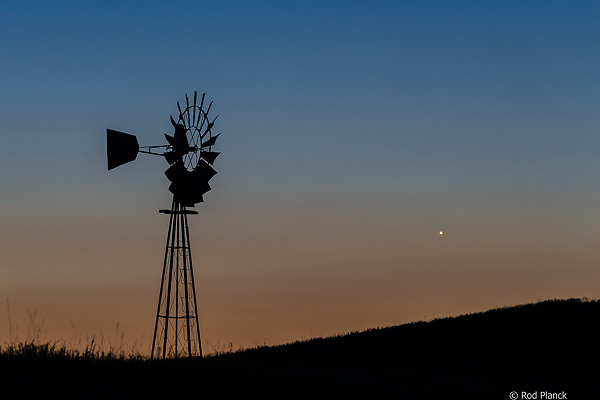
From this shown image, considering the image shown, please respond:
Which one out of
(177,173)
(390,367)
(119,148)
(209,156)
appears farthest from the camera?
Answer: (209,156)

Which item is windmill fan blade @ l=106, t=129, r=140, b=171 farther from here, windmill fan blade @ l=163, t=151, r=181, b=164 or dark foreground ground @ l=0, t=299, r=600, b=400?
dark foreground ground @ l=0, t=299, r=600, b=400

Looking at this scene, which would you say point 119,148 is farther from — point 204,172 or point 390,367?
point 390,367

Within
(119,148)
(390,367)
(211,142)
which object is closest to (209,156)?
(211,142)

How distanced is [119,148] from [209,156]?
298 cm

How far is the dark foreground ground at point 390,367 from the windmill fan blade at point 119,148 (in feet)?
24.1

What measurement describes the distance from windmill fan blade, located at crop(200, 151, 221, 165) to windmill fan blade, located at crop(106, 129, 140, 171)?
2206 millimetres

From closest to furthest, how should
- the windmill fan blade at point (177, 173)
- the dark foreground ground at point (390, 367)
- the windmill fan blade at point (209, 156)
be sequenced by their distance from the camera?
the dark foreground ground at point (390, 367) < the windmill fan blade at point (177, 173) < the windmill fan blade at point (209, 156)

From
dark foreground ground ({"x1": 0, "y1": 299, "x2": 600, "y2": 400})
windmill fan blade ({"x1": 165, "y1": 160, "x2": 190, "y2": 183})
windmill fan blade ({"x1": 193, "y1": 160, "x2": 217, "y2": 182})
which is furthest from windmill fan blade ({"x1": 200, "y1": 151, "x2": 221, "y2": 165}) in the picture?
dark foreground ground ({"x1": 0, "y1": 299, "x2": 600, "y2": 400})

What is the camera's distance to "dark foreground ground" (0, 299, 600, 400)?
10625mm

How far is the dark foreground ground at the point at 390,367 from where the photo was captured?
10625mm

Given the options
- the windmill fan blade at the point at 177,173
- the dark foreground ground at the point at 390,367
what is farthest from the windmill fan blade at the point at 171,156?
the dark foreground ground at the point at 390,367

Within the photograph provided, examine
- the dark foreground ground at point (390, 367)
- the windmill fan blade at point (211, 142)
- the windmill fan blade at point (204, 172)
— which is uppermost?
the windmill fan blade at point (211, 142)

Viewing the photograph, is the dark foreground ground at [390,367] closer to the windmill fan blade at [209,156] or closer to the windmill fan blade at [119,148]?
the windmill fan blade at [209,156]

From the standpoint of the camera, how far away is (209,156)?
20.8 meters
